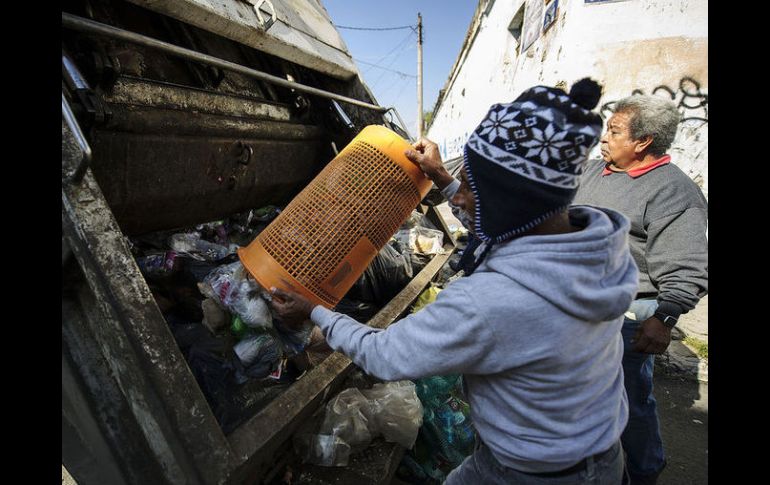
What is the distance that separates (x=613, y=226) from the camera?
1107 millimetres

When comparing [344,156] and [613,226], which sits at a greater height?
[613,226]

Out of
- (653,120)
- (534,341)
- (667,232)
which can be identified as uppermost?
(653,120)

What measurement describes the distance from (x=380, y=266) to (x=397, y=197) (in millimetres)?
1000

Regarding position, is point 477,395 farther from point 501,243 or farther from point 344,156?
point 344,156

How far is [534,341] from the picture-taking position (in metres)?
0.98

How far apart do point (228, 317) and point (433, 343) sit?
3.37ft

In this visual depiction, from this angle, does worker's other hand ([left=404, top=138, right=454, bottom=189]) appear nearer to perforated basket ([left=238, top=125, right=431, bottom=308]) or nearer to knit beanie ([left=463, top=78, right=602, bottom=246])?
perforated basket ([left=238, top=125, right=431, bottom=308])

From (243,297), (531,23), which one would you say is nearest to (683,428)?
(243,297)

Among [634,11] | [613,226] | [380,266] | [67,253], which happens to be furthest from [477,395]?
[634,11]

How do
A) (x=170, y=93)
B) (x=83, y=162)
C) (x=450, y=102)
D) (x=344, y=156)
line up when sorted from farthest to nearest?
(x=450, y=102)
(x=170, y=93)
(x=344, y=156)
(x=83, y=162)

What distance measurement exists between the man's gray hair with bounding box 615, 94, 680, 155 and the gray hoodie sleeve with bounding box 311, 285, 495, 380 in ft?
5.07

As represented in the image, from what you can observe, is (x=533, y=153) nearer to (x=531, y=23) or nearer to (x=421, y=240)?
(x=421, y=240)

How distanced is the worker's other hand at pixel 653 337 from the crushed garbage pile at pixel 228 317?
1.34m

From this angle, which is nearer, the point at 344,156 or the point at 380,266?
the point at 344,156
